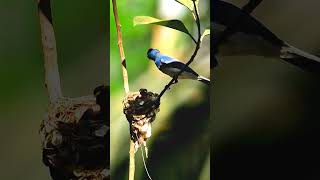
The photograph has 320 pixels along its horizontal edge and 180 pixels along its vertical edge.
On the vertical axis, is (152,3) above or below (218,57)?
above

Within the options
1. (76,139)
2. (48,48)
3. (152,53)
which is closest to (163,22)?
(152,53)

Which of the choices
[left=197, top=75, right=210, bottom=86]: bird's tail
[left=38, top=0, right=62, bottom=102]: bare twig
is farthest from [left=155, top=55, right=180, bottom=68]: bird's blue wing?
[left=38, top=0, right=62, bottom=102]: bare twig

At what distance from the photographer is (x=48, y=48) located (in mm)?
1722

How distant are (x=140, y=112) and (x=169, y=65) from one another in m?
0.20

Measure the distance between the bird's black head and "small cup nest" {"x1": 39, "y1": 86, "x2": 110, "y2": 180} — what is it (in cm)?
23

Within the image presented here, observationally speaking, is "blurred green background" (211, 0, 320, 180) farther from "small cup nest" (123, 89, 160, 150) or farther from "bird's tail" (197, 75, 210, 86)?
"small cup nest" (123, 89, 160, 150)

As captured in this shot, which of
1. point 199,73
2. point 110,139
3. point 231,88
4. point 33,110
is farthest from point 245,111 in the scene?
point 33,110

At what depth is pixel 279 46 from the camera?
166cm

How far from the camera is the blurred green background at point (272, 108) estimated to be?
1.65 m

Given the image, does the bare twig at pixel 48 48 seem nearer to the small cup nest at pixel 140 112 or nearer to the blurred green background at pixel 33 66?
the blurred green background at pixel 33 66

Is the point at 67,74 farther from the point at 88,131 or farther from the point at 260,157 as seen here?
the point at 260,157

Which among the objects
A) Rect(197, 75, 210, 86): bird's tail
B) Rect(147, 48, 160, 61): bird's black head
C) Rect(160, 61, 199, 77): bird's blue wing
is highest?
A: Rect(147, 48, 160, 61): bird's black head

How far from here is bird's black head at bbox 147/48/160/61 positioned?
5.60ft

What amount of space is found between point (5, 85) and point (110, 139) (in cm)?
43
